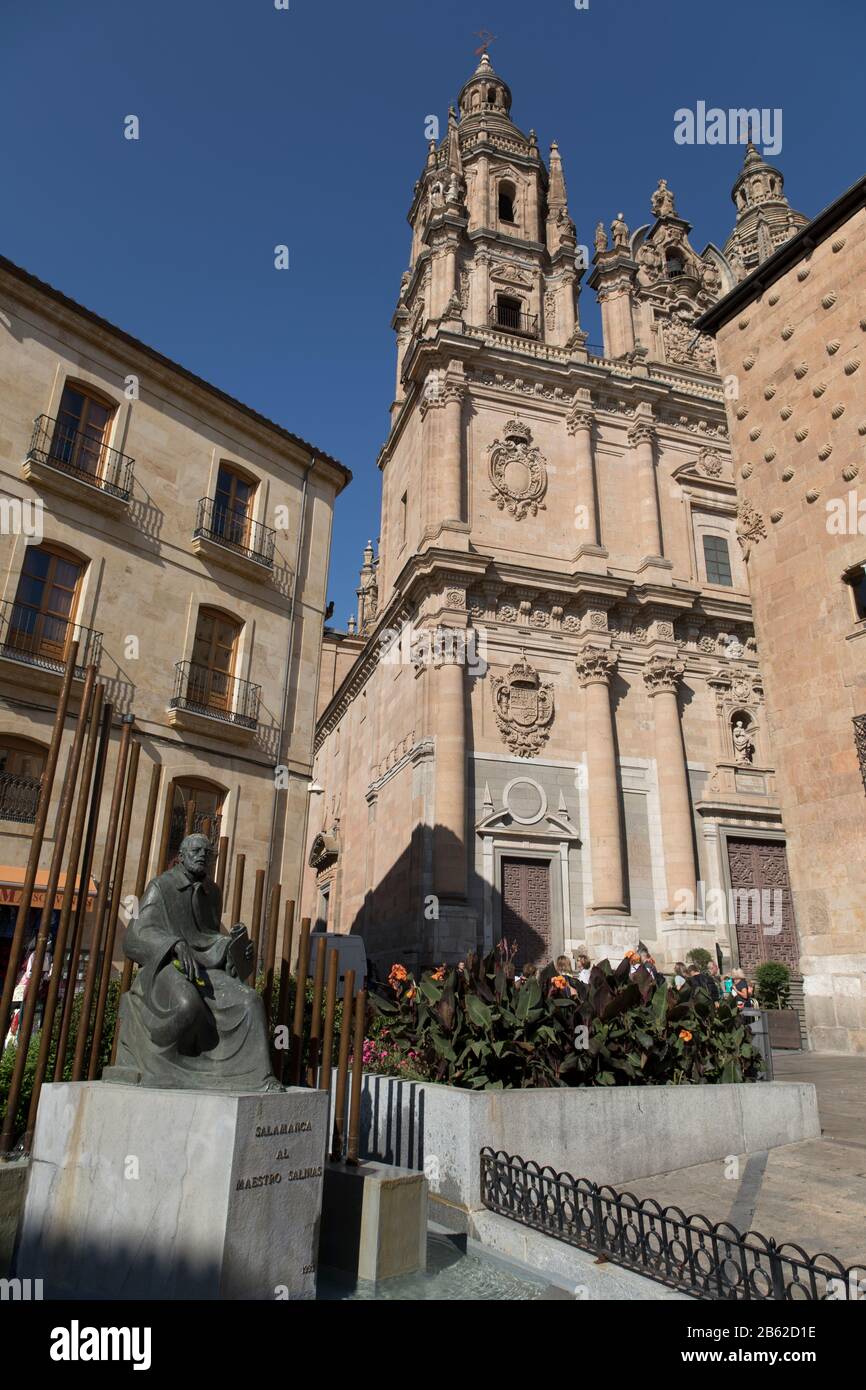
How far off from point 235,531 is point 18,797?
23.4ft

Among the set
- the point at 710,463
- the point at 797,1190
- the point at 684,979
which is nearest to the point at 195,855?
the point at 797,1190

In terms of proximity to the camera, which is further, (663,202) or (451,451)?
(663,202)

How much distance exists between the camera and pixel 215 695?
16203 mm

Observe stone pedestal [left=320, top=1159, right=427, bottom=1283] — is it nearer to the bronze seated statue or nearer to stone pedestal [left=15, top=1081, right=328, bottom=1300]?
stone pedestal [left=15, top=1081, right=328, bottom=1300]

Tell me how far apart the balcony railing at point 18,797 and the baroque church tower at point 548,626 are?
35.8ft

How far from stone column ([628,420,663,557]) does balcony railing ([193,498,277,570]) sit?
1470cm

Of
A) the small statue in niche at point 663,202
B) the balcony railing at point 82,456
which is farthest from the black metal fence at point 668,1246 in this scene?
the small statue in niche at point 663,202

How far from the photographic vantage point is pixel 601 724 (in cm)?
2473

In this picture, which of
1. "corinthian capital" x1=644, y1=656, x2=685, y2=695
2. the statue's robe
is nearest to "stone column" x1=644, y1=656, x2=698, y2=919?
"corinthian capital" x1=644, y1=656, x2=685, y2=695

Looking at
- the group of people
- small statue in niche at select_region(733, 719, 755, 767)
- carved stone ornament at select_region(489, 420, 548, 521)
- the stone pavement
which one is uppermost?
carved stone ornament at select_region(489, 420, 548, 521)

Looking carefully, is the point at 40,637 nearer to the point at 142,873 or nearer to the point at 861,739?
the point at 142,873

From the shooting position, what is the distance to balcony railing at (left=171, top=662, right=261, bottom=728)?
1554 cm

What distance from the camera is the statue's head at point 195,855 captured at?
537 centimetres
